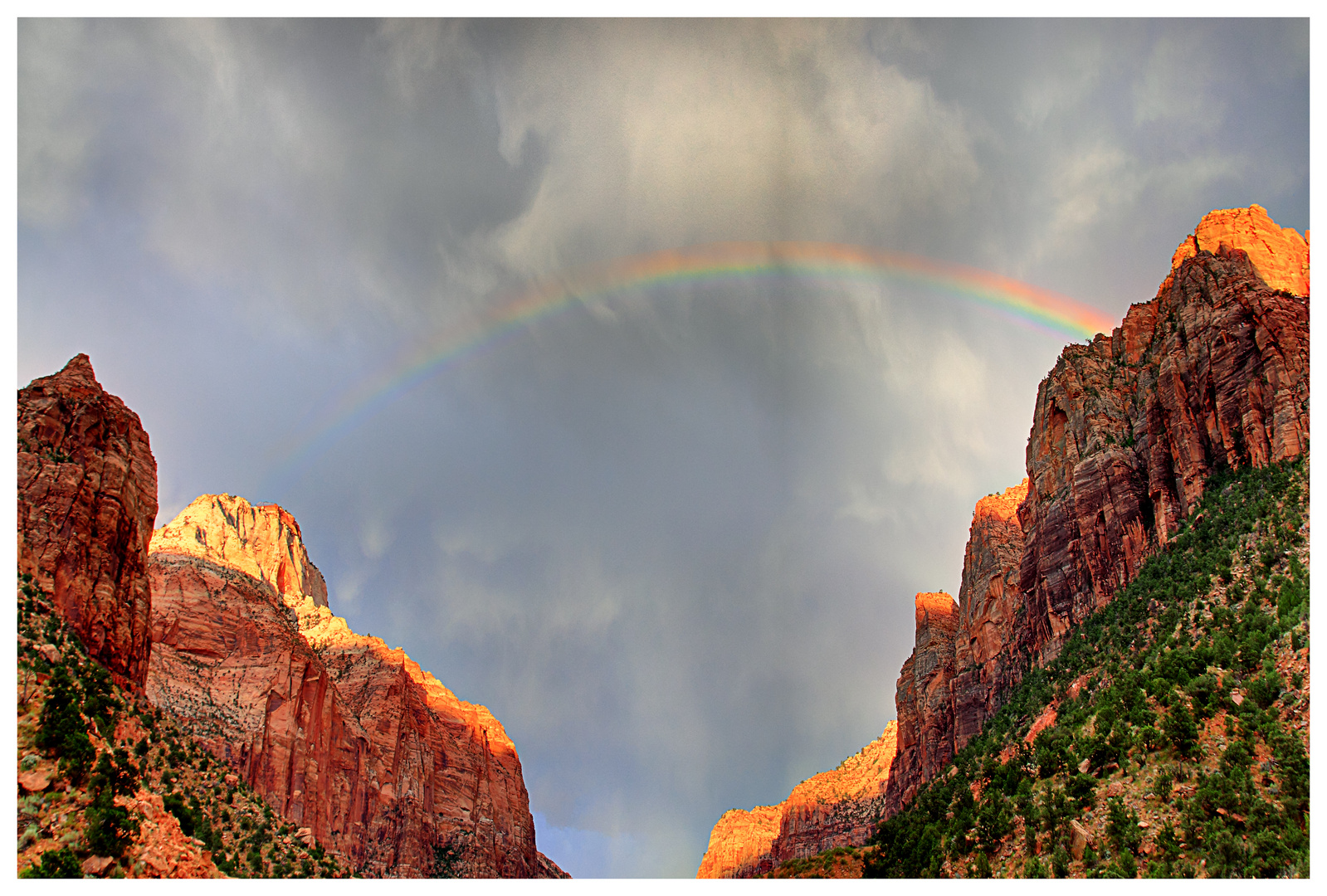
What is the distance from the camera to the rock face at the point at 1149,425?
190ft

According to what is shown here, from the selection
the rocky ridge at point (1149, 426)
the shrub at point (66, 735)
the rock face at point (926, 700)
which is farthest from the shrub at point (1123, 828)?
the rock face at point (926, 700)

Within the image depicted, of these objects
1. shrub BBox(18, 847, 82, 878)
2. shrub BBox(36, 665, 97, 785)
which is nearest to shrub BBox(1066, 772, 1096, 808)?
shrub BBox(18, 847, 82, 878)

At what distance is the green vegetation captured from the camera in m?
30.4

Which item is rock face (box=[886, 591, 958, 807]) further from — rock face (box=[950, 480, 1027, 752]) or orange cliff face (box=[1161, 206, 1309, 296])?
orange cliff face (box=[1161, 206, 1309, 296])

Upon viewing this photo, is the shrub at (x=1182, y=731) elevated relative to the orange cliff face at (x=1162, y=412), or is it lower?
lower

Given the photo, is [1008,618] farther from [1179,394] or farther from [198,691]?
[198,691]

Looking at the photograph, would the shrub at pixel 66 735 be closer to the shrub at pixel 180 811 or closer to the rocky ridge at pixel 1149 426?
the shrub at pixel 180 811

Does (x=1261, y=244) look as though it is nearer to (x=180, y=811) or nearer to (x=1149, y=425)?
(x=1149, y=425)

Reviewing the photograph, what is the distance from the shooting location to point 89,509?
160ft

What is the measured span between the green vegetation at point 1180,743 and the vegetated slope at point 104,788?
111 ft

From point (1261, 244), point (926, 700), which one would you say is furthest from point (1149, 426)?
point (926, 700)

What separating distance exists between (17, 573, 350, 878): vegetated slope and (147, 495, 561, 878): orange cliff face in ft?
119

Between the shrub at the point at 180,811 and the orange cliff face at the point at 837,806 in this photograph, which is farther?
the orange cliff face at the point at 837,806
